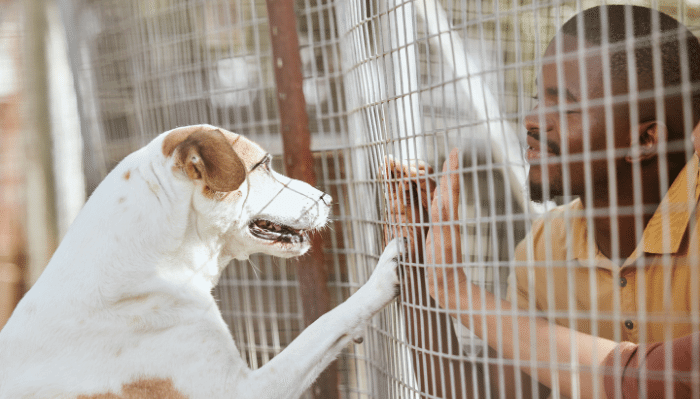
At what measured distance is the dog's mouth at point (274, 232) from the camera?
148 cm

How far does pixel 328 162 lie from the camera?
6.67ft

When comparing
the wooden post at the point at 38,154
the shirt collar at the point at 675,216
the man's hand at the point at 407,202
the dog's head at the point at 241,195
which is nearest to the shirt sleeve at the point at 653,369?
A: the shirt collar at the point at 675,216

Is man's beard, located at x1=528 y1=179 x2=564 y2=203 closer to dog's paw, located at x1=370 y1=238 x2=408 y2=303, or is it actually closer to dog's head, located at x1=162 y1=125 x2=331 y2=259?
dog's paw, located at x1=370 y1=238 x2=408 y2=303

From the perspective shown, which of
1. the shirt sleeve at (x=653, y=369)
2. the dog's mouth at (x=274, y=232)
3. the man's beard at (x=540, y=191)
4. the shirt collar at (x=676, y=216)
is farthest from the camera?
the dog's mouth at (x=274, y=232)

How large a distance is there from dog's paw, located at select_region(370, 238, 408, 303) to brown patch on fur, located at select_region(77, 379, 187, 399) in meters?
0.55

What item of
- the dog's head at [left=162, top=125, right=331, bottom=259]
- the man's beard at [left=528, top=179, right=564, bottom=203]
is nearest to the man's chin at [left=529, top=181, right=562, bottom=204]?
the man's beard at [left=528, top=179, right=564, bottom=203]

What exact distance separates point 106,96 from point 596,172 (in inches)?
87.4

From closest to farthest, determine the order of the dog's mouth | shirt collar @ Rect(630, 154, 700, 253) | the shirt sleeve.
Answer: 1. the shirt sleeve
2. shirt collar @ Rect(630, 154, 700, 253)
3. the dog's mouth

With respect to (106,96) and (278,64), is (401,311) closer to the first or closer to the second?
(278,64)

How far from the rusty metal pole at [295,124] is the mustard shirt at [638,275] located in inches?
33.3

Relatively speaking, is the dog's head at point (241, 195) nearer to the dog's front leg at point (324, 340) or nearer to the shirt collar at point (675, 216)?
the dog's front leg at point (324, 340)

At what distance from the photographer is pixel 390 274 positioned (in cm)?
136

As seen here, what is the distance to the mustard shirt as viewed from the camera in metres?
0.94

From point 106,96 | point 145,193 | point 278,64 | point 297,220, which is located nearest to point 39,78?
point 106,96
